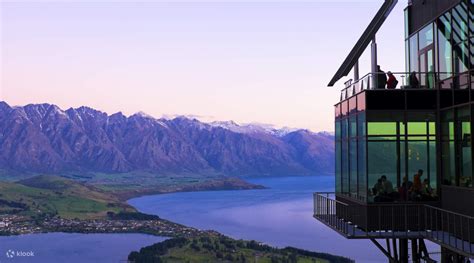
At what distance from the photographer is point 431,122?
23.1m

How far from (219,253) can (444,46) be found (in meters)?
158

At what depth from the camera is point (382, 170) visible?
75.8ft

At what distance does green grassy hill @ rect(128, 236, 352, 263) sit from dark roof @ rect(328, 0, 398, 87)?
134 metres

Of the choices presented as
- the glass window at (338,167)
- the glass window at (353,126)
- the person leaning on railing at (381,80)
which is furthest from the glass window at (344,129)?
the person leaning on railing at (381,80)

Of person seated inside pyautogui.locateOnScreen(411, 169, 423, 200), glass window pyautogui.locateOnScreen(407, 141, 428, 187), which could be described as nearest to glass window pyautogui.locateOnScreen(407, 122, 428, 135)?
glass window pyautogui.locateOnScreen(407, 141, 428, 187)

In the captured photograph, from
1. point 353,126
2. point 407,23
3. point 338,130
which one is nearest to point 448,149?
point 353,126

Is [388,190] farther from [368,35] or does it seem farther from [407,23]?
[407,23]

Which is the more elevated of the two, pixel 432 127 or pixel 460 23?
pixel 460 23

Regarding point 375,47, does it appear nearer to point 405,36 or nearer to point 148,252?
point 405,36

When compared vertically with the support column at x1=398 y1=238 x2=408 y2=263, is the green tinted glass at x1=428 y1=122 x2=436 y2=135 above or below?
above

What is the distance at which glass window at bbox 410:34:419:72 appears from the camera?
27.4 meters

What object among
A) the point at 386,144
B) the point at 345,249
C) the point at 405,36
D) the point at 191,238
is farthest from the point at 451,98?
the point at 191,238

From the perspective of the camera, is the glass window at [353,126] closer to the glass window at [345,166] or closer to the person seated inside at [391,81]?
the glass window at [345,166]

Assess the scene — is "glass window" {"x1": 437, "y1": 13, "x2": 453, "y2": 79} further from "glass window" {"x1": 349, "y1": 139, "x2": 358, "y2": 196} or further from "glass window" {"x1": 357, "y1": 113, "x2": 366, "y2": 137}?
"glass window" {"x1": 349, "y1": 139, "x2": 358, "y2": 196}
